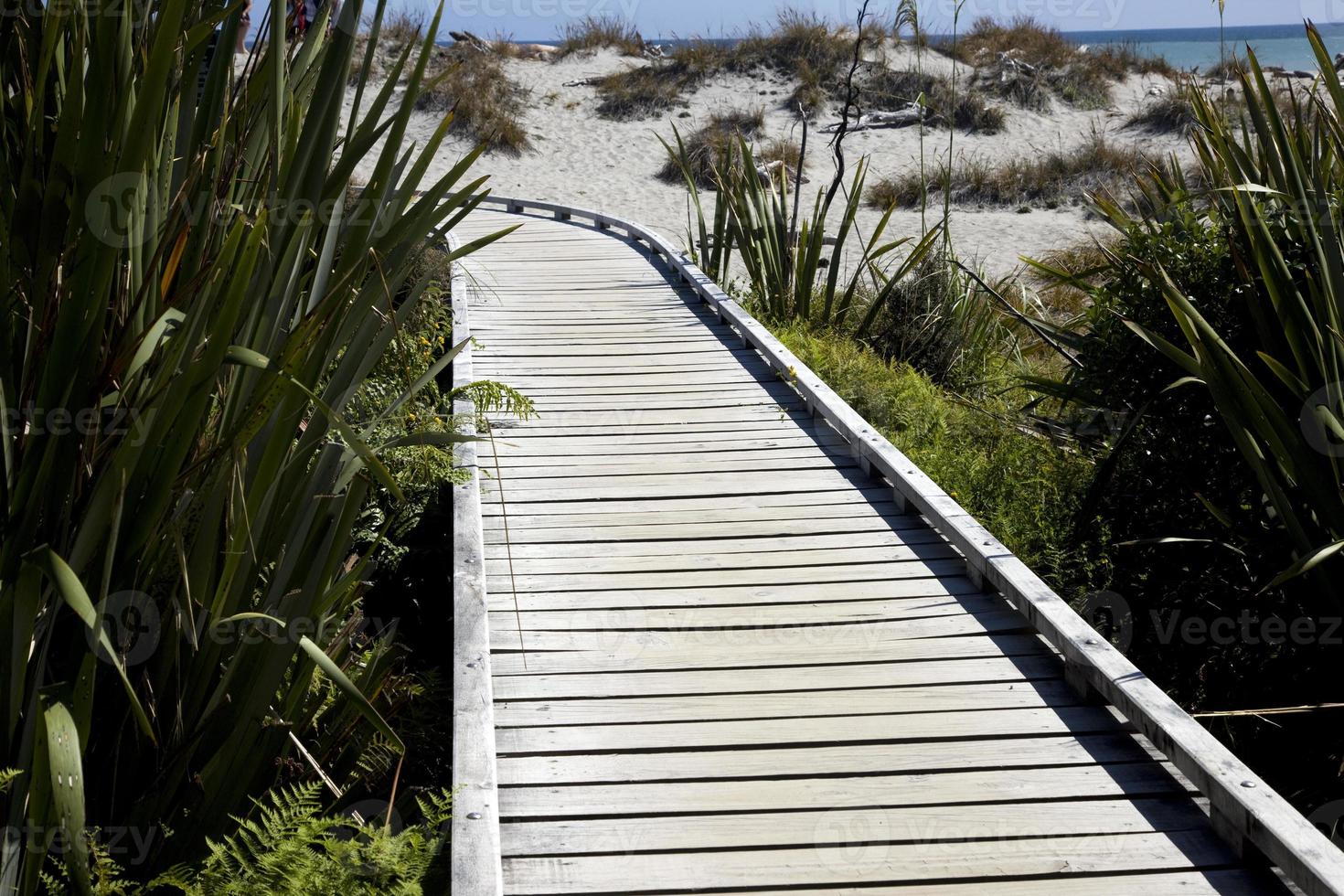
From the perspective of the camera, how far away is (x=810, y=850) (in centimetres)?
258

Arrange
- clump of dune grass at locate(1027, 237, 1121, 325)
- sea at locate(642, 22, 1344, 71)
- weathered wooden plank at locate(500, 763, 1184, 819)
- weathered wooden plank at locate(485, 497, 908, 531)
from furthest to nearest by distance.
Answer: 1. sea at locate(642, 22, 1344, 71)
2. clump of dune grass at locate(1027, 237, 1121, 325)
3. weathered wooden plank at locate(485, 497, 908, 531)
4. weathered wooden plank at locate(500, 763, 1184, 819)

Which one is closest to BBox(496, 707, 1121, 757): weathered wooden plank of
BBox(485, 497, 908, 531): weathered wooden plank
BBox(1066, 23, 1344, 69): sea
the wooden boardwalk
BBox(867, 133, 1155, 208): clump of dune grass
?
the wooden boardwalk

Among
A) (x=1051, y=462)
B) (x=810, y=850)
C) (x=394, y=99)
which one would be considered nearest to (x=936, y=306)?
(x=1051, y=462)

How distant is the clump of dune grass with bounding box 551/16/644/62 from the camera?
2625cm

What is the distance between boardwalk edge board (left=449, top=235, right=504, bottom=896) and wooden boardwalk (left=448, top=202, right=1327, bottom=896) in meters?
0.10

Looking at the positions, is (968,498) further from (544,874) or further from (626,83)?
(626,83)

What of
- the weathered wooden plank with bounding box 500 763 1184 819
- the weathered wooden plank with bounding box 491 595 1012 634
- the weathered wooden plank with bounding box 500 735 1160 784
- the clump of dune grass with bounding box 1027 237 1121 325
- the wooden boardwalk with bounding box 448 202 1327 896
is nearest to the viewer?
the wooden boardwalk with bounding box 448 202 1327 896

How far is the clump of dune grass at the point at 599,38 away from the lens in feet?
86.1

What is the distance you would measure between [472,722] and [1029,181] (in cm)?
1845

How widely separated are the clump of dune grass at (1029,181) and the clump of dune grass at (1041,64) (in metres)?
4.49

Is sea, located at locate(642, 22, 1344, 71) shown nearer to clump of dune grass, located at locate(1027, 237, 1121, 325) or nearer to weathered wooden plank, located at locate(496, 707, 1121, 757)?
clump of dune grass, located at locate(1027, 237, 1121, 325)

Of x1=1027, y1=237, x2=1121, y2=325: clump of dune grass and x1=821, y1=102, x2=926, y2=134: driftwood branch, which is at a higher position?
x1=821, y1=102, x2=926, y2=134: driftwood branch

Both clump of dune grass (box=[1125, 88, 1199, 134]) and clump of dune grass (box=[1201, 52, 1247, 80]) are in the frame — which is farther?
clump of dune grass (box=[1125, 88, 1199, 134])

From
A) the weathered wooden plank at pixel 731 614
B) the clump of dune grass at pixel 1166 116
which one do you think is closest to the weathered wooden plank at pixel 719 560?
the weathered wooden plank at pixel 731 614
